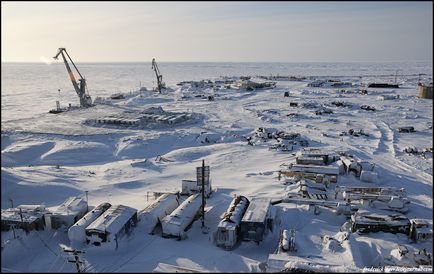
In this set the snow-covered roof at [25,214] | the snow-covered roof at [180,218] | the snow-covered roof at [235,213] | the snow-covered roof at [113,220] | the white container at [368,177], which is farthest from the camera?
the white container at [368,177]

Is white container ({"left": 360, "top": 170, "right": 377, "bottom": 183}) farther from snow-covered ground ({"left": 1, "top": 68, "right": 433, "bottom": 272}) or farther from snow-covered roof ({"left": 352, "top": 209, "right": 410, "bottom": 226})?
snow-covered roof ({"left": 352, "top": 209, "right": 410, "bottom": 226})

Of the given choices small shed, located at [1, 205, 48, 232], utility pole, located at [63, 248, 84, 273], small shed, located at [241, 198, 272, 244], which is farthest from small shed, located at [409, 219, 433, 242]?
small shed, located at [1, 205, 48, 232]

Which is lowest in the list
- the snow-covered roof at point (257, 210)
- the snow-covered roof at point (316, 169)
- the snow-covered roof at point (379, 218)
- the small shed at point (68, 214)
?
the small shed at point (68, 214)

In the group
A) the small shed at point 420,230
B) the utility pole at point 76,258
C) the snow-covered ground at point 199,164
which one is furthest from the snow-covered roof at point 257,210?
the utility pole at point 76,258

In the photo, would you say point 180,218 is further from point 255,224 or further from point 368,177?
point 368,177

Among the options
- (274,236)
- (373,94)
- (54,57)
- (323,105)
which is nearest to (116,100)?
(54,57)

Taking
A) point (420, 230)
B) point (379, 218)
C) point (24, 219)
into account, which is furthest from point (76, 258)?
point (420, 230)

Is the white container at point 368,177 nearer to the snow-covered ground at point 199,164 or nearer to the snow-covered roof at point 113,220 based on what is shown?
the snow-covered ground at point 199,164
